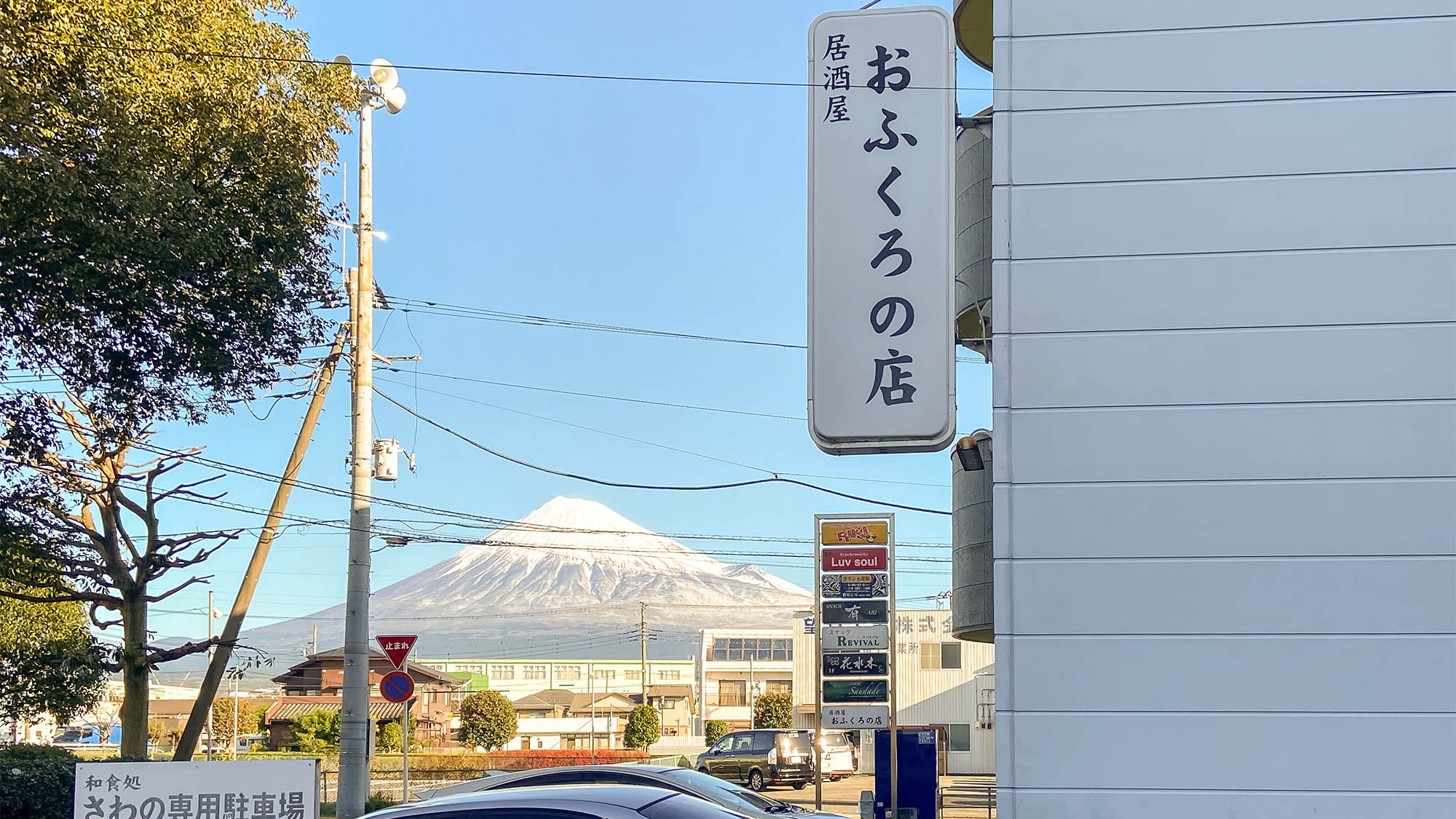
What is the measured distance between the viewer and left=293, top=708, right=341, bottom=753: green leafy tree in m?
43.5

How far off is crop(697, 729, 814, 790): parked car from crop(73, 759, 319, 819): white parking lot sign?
65.4 feet

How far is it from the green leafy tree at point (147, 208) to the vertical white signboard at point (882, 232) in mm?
6516

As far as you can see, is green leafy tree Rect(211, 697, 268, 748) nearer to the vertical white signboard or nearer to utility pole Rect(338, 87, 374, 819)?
utility pole Rect(338, 87, 374, 819)

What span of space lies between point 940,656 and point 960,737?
9.43 feet

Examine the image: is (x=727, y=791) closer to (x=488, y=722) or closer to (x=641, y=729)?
(x=641, y=729)

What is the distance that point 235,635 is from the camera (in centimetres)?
1773

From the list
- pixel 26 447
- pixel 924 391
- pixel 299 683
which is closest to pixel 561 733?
pixel 299 683

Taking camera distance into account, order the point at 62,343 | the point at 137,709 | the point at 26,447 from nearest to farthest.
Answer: the point at 62,343
the point at 26,447
the point at 137,709

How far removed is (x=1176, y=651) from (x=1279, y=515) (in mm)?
730

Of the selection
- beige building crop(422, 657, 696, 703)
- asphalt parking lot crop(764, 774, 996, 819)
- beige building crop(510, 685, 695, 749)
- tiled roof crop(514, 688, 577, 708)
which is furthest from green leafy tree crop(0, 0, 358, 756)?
beige building crop(422, 657, 696, 703)

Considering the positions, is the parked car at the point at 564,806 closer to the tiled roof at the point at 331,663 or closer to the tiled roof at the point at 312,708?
the tiled roof at the point at 312,708

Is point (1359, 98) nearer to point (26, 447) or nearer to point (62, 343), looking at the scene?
point (62, 343)

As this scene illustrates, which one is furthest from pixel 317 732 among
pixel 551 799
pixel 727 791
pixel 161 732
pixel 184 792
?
pixel 551 799

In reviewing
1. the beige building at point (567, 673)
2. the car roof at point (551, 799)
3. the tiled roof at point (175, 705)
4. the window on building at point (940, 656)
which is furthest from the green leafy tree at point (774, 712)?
the beige building at point (567, 673)
